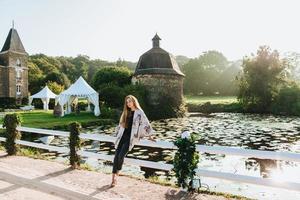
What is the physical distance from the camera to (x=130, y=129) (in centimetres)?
722

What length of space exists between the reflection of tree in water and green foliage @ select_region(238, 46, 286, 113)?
37.1 metres

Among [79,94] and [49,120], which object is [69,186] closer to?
[49,120]

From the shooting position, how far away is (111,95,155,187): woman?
279 inches

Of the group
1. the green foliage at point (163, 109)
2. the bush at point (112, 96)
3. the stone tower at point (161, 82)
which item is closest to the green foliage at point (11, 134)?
the bush at point (112, 96)

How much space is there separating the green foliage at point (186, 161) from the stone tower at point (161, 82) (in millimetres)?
32650

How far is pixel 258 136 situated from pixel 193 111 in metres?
31.7

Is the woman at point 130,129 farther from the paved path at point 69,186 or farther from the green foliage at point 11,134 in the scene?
the green foliage at point 11,134

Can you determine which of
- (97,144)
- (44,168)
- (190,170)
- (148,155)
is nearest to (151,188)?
(190,170)

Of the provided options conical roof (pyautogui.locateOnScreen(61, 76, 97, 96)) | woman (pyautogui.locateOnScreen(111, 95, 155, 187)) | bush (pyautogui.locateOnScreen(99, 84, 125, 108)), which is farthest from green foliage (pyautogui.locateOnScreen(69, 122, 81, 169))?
bush (pyautogui.locateOnScreen(99, 84, 125, 108))

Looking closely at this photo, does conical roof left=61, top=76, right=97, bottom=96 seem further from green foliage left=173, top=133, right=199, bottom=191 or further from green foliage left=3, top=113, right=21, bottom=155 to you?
green foliage left=173, top=133, right=199, bottom=191

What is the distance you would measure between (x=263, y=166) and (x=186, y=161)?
6.99 metres

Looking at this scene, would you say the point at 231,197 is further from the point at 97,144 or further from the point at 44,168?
the point at 97,144

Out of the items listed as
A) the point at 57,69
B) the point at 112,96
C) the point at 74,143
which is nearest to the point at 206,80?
the point at 57,69

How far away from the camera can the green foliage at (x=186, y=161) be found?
6.60 meters
